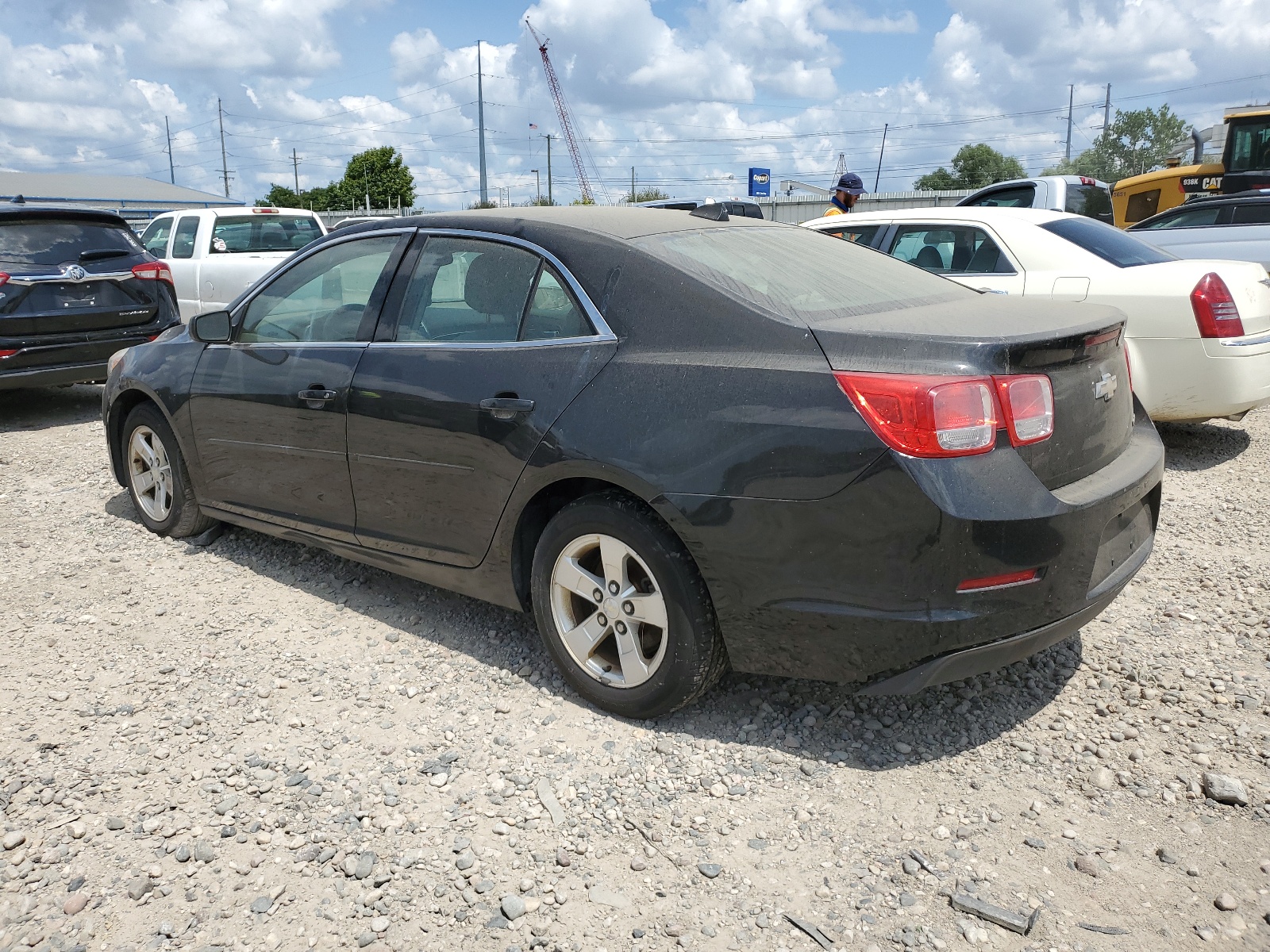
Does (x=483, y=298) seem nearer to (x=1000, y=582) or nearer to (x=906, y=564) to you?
(x=906, y=564)

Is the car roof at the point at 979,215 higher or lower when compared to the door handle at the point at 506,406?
higher

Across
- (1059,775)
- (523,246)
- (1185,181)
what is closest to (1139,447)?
(1059,775)

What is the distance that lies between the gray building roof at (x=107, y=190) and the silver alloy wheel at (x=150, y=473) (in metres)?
62.7

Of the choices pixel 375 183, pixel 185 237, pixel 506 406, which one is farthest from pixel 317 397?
pixel 375 183

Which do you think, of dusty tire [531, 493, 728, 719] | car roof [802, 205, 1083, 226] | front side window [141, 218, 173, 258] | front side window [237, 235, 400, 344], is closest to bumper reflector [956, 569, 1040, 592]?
dusty tire [531, 493, 728, 719]

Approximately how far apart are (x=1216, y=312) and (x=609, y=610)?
447 cm

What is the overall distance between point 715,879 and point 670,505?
991 mm

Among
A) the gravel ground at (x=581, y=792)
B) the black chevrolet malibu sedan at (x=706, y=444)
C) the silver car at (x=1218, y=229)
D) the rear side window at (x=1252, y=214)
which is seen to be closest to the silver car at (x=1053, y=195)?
the silver car at (x=1218, y=229)

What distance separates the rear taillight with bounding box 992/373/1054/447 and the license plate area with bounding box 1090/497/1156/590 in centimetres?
38

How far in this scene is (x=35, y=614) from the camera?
4.20 m

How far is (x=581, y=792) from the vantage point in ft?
9.34

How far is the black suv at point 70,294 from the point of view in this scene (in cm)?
763

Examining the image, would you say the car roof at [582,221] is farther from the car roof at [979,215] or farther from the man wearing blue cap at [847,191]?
the man wearing blue cap at [847,191]

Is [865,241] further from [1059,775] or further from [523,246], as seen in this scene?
[1059,775]
